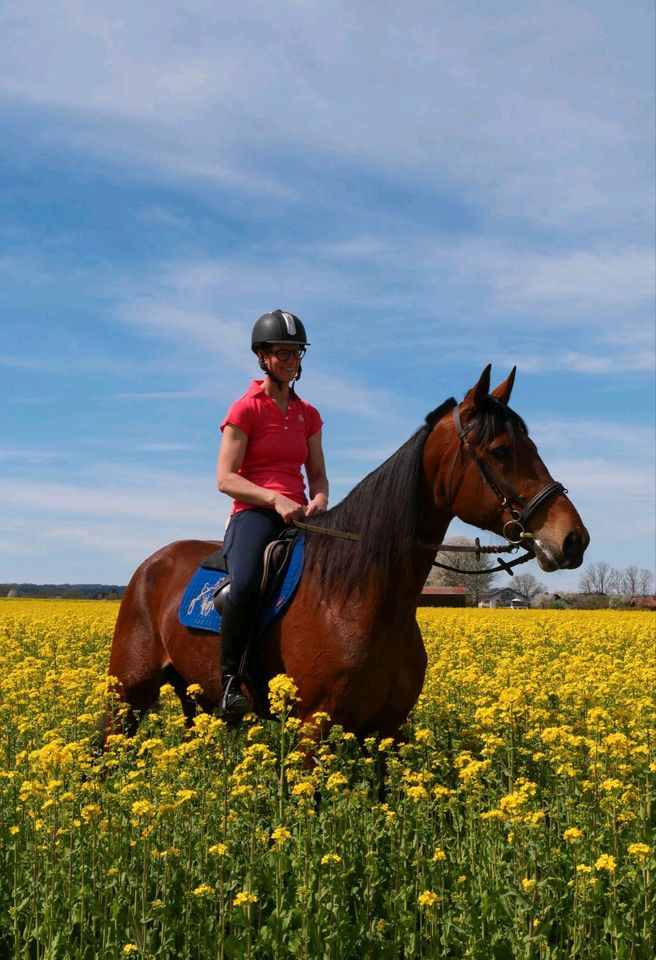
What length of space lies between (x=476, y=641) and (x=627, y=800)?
8.96m

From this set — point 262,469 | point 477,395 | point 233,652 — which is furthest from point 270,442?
point 477,395

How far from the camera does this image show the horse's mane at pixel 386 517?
4.91 metres

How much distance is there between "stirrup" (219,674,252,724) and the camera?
5.34m

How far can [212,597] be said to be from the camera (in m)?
5.92

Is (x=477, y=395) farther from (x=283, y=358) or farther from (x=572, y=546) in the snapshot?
(x=283, y=358)

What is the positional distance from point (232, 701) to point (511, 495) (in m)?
2.03

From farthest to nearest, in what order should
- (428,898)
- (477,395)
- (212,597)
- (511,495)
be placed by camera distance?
(212,597) → (477,395) → (511,495) → (428,898)

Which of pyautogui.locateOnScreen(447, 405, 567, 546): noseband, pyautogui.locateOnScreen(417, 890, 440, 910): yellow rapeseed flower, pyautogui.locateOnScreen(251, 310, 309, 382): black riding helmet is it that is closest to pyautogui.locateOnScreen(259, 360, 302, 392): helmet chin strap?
pyautogui.locateOnScreen(251, 310, 309, 382): black riding helmet

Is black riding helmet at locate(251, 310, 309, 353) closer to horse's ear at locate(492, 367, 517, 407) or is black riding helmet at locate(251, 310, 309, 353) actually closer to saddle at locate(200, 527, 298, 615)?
saddle at locate(200, 527, 298, 615)

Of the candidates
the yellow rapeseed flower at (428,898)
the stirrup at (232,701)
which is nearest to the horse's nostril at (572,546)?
the yellow rapeseed flower at (428,898)

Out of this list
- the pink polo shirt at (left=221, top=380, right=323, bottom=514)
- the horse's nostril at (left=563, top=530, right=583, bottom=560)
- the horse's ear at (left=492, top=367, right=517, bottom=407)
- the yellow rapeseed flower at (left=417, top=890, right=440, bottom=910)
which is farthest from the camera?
the pink polo shirt at (left=221, top=380, right=323, bottom=514)

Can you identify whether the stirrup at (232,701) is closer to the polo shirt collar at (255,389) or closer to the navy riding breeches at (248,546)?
the navy riding breeches at (248,546)

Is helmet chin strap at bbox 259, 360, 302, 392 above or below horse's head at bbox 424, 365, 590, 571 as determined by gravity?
above

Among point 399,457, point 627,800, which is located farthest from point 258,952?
point 399,457
